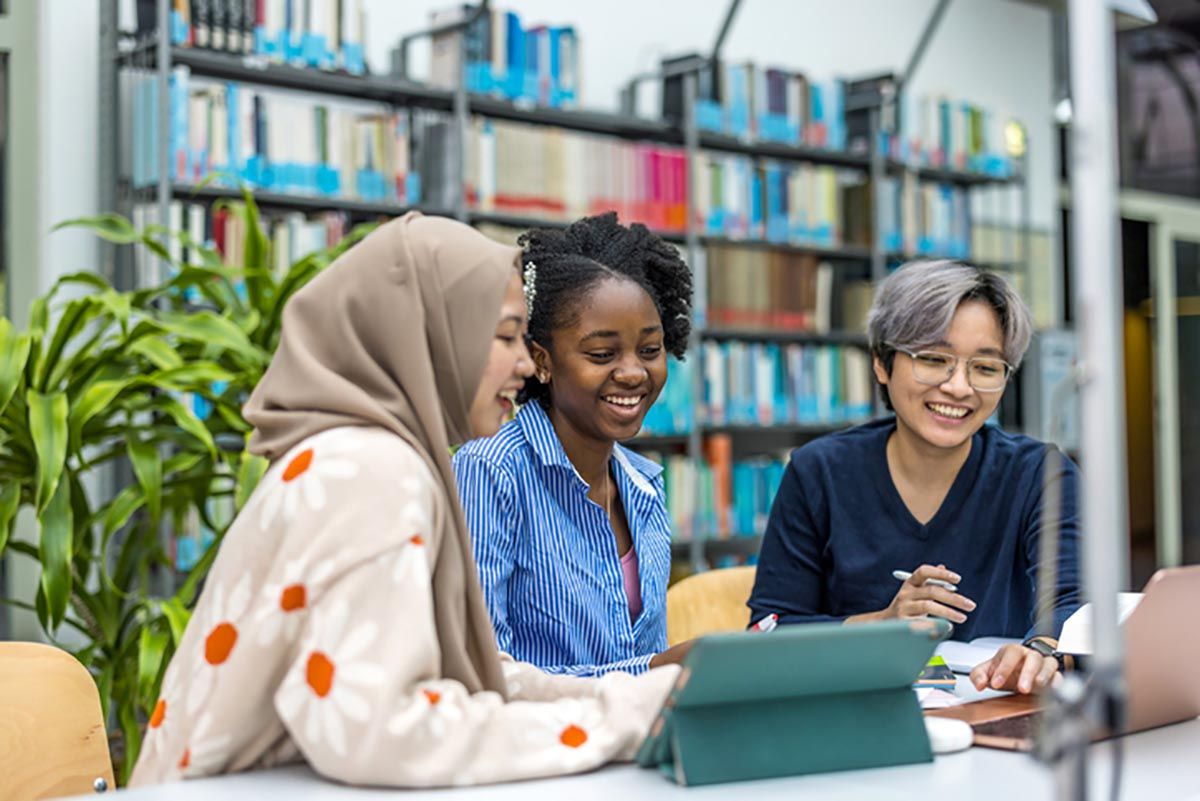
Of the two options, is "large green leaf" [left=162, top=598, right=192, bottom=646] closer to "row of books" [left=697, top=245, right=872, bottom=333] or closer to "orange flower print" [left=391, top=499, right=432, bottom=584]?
"orange flower print" [left=391, top=499, right=432, bottom=584]

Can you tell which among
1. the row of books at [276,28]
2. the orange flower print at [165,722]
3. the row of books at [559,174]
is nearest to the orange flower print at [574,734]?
the orange flower print at [165,722]

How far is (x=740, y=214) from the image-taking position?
16.4ft

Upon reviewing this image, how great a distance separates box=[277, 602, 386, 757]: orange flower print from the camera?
1.12 m

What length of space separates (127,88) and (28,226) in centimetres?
46

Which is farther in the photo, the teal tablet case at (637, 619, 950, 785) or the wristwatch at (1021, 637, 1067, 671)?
the wristwatch at (1021, 637, 1067, 671)

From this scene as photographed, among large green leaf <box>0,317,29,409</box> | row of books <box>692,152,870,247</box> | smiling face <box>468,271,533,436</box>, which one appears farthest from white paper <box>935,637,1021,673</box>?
row of books <box>692,152,870,247</box>

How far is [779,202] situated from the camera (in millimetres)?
5125

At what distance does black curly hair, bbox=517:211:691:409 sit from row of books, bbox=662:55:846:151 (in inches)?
110

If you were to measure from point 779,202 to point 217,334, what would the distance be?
291cm

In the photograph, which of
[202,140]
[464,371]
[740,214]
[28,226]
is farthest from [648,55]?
[464,371]

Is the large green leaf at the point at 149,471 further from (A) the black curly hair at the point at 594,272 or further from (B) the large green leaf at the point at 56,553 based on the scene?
(A) the black curly hair at the point at 594,272

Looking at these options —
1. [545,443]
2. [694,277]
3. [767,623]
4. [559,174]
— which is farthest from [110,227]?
[694,277]

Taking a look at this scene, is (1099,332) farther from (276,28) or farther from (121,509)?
(276,28)

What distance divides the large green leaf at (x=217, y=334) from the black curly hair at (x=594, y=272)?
76 cm
